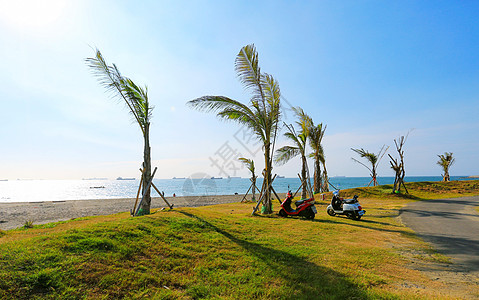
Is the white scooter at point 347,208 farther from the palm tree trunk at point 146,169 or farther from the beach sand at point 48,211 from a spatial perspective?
the beach sand at point 48,211

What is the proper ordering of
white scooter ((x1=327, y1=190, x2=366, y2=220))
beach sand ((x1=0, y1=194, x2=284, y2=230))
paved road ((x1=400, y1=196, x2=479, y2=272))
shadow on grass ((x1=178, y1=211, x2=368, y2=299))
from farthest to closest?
beach sand ((x1=0, y1=194, x2=284, y2=230)) → white scooter ((x1=327, y1=190, x2=366, y2=220)) → paved road ((x1=400, y1=196, x2=479, y2=272)) → shadow on grass ((x1=178, y1=211, x2=368, y2=299))

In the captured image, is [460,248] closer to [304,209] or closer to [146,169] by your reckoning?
[304,209]

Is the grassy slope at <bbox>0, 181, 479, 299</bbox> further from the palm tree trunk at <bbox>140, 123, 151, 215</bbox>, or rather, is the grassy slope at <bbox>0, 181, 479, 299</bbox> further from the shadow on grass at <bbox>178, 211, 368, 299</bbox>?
the palm tree trunk at <bbox>140, 123, 151, 215</bbox>

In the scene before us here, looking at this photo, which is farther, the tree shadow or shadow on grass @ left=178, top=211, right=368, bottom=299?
the tree shadow

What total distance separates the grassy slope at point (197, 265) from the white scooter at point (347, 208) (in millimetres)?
4222

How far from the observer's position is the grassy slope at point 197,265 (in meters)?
3.61

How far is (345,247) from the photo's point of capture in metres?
6.59

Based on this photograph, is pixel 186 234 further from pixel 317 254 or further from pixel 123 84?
pixel 123 84

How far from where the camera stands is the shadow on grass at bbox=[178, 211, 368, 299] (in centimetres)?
373

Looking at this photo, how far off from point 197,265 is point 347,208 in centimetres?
977

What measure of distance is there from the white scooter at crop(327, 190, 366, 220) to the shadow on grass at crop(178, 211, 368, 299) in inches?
297

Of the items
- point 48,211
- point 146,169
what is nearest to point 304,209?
point 146,169

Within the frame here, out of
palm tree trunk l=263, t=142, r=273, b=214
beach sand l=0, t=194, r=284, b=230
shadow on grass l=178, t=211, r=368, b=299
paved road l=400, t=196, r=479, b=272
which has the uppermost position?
palm tree trunk l=263, t=142, r=273, b=214

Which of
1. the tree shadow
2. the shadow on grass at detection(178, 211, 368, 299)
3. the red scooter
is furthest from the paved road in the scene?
the red scooter
